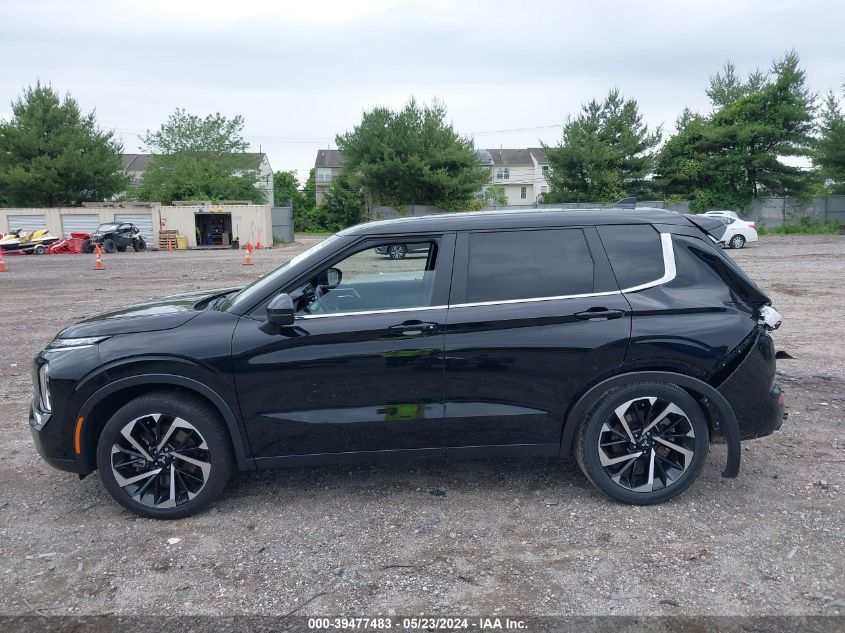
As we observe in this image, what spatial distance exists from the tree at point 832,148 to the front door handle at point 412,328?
42509mm

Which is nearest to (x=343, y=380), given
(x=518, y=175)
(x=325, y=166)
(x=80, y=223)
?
(x=80, y=223)

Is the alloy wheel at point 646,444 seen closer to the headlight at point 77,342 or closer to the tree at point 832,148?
the headlight at point 77,342

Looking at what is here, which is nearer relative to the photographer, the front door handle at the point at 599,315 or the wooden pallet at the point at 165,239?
the front door handle at the point at 599,315

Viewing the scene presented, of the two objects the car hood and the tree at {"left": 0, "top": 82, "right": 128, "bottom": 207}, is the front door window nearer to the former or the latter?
the car hood

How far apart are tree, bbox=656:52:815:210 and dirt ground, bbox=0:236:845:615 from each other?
39.6 meters

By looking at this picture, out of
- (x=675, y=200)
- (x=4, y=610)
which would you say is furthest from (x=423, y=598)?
(x=675, y=200)

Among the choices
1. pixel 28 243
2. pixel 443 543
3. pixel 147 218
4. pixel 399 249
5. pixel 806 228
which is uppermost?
pixel 147 218

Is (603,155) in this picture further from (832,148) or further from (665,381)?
(665,381)

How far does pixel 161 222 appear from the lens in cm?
3903

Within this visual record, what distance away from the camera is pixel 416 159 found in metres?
43.1

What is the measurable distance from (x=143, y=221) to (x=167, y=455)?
128 feet

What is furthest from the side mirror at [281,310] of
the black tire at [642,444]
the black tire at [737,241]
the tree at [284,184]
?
the tree at [284,184]

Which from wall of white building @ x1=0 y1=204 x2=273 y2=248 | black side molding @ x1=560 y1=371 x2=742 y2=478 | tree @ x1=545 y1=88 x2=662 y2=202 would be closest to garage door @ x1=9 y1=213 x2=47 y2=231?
wall of white building @ x1=0 y1=204 x2=273 y2=248

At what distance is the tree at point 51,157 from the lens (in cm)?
4138
